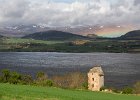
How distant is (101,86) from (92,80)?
103 inches

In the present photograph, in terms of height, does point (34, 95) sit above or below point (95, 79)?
above

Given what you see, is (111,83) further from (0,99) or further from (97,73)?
(0,99)

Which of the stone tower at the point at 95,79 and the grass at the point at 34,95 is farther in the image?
the stone tower at the point at 95,79

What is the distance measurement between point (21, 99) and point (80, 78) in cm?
7041

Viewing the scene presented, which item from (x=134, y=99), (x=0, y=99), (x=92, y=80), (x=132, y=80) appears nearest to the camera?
(x=0, y=99)

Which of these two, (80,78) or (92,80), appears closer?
(92,80)

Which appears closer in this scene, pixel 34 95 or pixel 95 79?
pixel 34 95

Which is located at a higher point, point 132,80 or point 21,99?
point 21,99

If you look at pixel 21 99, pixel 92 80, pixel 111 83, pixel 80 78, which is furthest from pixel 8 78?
pixel 111 83

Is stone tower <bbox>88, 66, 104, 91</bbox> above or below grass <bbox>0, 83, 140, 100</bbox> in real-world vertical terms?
below

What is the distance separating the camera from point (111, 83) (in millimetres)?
133625

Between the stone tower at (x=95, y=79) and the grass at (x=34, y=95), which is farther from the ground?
the grass at (x=34, y=95)

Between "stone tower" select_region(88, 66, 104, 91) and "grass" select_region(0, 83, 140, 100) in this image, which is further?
"stone tower" select_region(88, 66, 104, 91)

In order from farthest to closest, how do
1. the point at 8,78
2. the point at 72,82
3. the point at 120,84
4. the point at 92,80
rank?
the point at 120,84 → the point at 72,82 → the point at 92,80 → the point at 8,78
